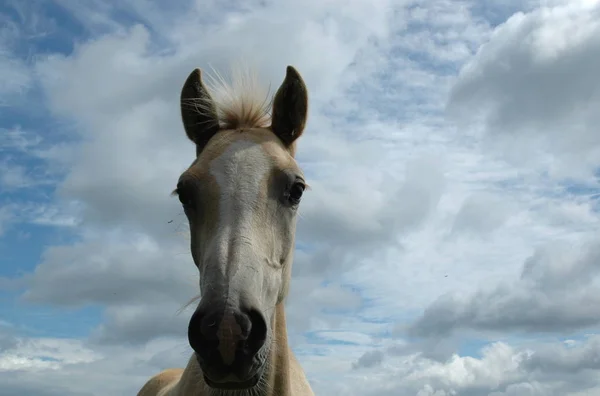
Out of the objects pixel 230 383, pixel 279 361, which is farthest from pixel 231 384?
pixel 279 361

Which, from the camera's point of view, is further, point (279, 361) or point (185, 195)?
point (279, 361)

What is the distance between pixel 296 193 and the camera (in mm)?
4359

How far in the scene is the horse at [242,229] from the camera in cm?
317

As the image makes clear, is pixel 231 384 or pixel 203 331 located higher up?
pixel 203 331

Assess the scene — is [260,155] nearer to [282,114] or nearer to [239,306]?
[282,114]

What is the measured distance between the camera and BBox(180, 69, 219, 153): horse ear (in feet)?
16.5

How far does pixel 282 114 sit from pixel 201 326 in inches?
95.7

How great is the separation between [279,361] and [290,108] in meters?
2.13

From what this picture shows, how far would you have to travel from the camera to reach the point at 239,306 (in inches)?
126

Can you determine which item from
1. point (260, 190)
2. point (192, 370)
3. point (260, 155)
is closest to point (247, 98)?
point (260, 155)

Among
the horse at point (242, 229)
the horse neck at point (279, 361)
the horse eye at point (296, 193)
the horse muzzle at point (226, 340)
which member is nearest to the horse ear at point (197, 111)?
the horse at point (242, 229)

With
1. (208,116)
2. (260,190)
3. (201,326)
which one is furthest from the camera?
(208,116)

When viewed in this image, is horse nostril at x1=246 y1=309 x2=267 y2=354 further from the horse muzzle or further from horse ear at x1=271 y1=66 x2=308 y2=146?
horse ear at x1=271 y1=66 x2=308 y2=146

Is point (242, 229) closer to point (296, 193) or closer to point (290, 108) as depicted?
point (296, 193)
